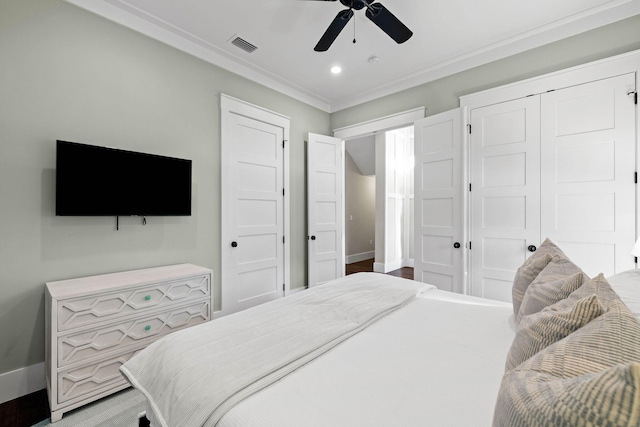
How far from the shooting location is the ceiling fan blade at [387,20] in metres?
1.93

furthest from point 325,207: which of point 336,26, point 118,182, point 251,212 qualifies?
point 118,182

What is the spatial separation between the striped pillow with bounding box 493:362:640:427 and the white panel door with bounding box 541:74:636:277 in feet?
8.74

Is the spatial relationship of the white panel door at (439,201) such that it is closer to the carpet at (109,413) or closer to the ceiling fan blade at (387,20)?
the ceiling fan blade at (387,20)

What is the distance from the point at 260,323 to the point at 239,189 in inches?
83.5

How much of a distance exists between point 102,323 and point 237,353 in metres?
1.36

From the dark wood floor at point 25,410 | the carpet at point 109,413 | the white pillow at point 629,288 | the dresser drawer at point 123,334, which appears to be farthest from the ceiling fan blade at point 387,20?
the dark wood floor at point 25,410

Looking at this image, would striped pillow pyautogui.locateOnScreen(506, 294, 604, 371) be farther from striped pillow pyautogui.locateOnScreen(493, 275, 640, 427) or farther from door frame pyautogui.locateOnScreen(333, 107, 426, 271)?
door frame pyautogui.locateOnScreen(333, 107, 426, 271)

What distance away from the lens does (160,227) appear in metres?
2.56

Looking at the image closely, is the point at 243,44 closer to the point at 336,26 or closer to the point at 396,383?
the point at 336,26

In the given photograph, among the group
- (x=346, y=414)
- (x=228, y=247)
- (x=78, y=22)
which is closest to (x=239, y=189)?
(x=228, y=247)

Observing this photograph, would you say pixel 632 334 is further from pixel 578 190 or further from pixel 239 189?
pixel 239 189

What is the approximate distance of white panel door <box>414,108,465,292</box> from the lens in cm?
306

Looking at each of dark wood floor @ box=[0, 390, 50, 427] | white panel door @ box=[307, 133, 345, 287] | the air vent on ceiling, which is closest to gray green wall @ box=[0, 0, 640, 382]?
dark wood floor @ box=[0, 390, 50, 427]

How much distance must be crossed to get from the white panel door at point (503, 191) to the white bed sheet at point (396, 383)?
5.47ft
